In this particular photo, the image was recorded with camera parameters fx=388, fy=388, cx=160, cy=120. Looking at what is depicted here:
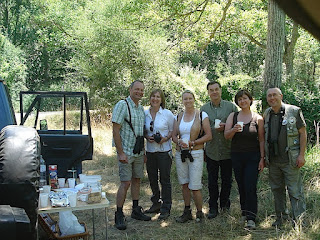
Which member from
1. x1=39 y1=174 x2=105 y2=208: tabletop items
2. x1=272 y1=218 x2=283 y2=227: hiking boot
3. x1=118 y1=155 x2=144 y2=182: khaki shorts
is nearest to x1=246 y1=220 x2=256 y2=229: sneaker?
x1=272 y1=218 x2=283 y2=227: hiking boot

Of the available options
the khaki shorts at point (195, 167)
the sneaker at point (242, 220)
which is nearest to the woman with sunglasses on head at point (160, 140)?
the khaki shorts at point (195, 167)

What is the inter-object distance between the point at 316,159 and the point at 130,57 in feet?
29.5

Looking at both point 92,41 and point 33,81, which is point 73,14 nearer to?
point 33,81

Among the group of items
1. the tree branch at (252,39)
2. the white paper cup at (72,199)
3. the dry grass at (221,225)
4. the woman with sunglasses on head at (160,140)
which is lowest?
the dry grass at (221,225)

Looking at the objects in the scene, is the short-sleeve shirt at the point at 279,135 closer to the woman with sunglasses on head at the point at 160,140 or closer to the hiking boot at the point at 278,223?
the hiking boot at the point at 278,223

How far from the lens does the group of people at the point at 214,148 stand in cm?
430

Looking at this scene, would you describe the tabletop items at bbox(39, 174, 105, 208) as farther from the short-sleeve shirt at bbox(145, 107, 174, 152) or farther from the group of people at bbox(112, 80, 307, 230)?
the short-sleeve shirt at bbox(145, 107, 174, 152)

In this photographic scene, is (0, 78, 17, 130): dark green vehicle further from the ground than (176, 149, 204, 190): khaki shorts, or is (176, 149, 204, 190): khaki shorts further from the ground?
(0, 78, 17, 130): dark green vehicle

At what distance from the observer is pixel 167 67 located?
13664 millimetres

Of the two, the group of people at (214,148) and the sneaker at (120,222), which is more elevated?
the group of people at (214,148)

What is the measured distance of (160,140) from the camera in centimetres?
490

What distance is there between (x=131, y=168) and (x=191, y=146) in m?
0.80

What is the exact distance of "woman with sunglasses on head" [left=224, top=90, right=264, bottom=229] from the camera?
14.8ft

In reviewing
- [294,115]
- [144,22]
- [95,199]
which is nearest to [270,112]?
[294,115]
